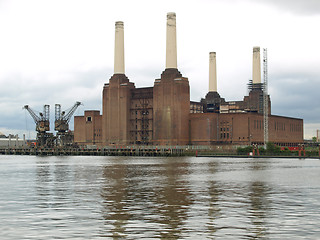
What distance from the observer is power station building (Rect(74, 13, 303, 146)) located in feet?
550

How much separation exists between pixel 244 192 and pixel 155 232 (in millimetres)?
16878

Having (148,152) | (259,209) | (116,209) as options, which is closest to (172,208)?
(116,209)

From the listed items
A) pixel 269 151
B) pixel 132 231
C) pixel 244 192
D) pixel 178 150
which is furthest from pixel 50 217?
pixel 178 150

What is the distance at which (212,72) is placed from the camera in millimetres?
194000

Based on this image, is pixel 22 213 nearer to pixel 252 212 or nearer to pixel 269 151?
pixel 252 212

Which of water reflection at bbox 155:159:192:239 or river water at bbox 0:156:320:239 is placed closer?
river water at bbox 0:156:320:239

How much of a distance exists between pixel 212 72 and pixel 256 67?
17138 millimetres

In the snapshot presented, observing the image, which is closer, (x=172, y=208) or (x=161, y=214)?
(x=161, y=214)

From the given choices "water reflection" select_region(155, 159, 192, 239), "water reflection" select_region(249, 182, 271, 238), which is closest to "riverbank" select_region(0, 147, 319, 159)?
"water reflection" select_region(249, 182, 271, 238)

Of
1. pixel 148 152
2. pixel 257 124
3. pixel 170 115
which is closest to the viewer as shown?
pixel 148 152

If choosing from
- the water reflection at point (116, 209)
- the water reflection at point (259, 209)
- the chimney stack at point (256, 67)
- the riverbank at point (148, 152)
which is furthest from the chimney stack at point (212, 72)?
the water reflection at point (116, 209)

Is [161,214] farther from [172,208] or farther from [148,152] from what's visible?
[148,152]

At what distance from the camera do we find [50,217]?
76.7 feet

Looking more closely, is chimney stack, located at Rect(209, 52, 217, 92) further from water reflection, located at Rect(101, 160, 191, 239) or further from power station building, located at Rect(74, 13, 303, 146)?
water reflection, located at Rect(101, 160, 191, 239)
